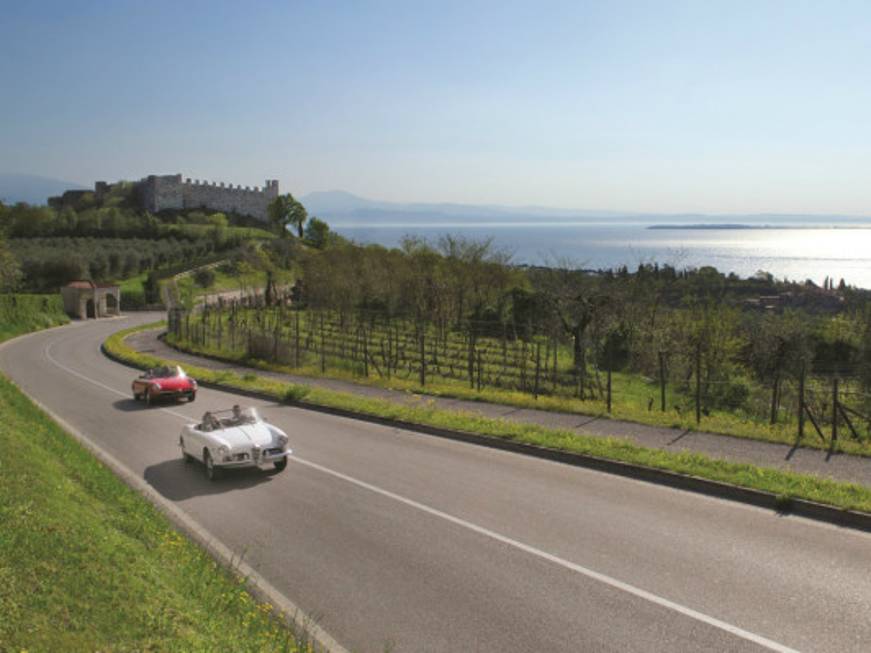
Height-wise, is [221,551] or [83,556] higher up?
[83,556]

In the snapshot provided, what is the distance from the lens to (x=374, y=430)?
17875 mm

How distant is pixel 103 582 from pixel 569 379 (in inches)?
989

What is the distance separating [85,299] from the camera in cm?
6744

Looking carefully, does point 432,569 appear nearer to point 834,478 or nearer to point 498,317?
point 834,478

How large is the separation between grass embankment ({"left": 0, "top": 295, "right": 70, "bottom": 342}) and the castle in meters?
72.5

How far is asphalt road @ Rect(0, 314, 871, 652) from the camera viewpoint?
6973mm

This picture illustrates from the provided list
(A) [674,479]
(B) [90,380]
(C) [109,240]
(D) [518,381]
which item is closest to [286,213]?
(C) [109,240]

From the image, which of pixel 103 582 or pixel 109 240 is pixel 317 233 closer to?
pixel 109 240

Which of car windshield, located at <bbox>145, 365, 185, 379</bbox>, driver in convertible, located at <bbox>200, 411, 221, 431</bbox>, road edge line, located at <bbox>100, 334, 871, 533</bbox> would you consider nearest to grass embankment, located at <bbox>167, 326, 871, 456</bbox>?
road edge line, located at <bbox>100, 334, 871, 533</bbox>

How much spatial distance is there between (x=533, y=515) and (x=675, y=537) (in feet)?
6.76

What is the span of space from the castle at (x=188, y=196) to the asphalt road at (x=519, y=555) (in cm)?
12819

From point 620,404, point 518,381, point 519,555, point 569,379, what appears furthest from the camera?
point 569,379

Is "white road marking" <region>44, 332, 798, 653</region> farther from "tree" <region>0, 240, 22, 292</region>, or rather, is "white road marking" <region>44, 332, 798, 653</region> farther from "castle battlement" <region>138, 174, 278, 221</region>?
"castle battlement" <region>138, 174, 278, 221</region>

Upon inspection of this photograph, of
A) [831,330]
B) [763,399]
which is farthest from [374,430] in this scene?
[831,330]
